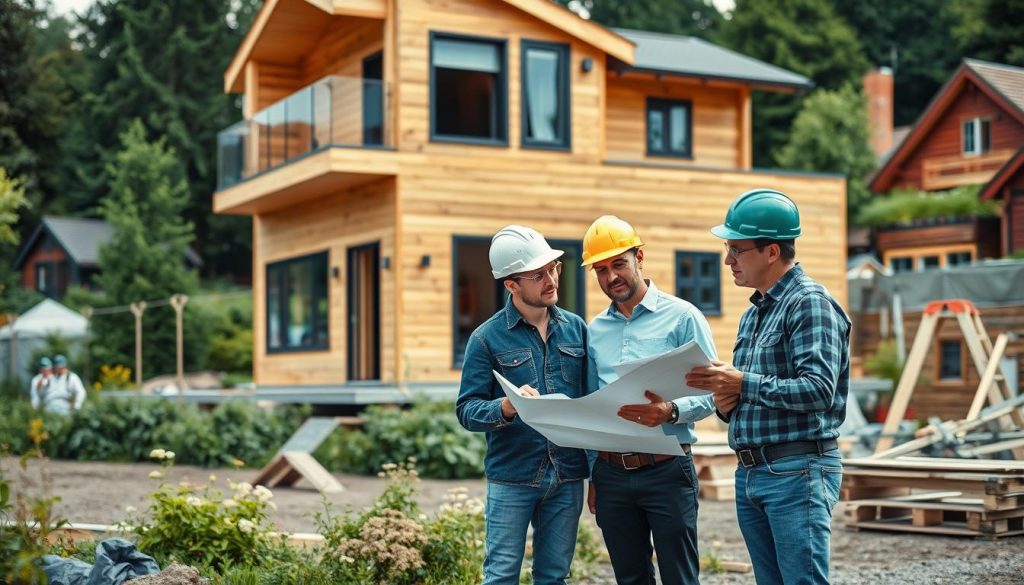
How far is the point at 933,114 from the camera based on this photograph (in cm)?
4134

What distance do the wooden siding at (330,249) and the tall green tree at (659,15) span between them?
39478 mm

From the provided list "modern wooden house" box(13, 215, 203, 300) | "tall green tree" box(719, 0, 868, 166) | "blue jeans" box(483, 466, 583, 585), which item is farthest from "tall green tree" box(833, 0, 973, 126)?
"blue jeans" box(483, 466, 583, 585)

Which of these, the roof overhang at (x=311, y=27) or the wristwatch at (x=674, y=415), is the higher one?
the roof overhang at (x=311, y=27)

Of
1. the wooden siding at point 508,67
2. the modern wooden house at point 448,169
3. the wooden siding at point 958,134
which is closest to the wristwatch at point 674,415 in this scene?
the modern wooden house at point 448,169

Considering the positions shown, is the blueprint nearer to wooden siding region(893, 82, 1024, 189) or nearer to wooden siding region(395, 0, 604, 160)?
wooden siding region(395, 0, 604, 160)

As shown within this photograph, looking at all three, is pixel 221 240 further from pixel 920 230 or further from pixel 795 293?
pixel 795 293

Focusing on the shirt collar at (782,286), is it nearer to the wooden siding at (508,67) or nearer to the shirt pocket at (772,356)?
the shirt pocket at (772,356)

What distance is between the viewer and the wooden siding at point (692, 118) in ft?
78.5

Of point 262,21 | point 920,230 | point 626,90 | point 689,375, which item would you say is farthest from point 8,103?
point 689,375

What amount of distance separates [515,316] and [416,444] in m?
11.3

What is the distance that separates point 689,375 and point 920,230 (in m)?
38.2

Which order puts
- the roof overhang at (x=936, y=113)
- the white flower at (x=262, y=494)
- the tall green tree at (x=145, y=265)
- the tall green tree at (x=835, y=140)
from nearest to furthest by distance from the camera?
the white flower at (x=262, y=494) < the tall green tree at (x=145, y=265) < the roof overhang at (x=936, y=113) < the tall green tree at (x=835, y=140)

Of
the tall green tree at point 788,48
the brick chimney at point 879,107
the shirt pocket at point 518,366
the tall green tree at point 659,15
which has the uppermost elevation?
the tall green tree at point 659,15

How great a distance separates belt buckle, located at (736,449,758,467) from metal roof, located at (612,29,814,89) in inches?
719
